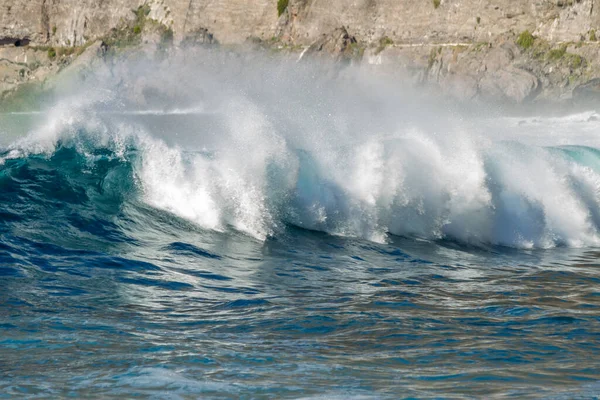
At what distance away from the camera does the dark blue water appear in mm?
4945

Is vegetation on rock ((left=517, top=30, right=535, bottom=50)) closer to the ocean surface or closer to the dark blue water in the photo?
the ocean surface

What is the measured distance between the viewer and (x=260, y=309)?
6.87 meters

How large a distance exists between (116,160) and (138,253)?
2.90 m

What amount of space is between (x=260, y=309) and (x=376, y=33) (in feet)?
145

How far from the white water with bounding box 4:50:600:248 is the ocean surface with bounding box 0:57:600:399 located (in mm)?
29

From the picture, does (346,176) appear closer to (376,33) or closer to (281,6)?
(376,33)

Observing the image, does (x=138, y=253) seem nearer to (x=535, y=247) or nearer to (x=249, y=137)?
(x=249, y=137)

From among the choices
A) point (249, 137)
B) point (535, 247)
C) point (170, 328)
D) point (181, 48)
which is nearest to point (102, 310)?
point (170, 328)

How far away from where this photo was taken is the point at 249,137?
1132 cm

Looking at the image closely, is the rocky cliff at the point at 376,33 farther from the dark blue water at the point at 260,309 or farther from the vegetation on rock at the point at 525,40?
the dark blue water at the point at 260,309

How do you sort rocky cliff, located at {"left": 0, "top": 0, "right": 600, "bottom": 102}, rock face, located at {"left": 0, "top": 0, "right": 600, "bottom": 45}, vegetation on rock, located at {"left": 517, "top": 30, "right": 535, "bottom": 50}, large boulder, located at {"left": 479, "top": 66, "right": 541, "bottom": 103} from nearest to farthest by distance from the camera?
large boulder, located at {"left": 479, "top": 66, "right": 541, "bottom": 103}
rocky cliff, located at {"left": 0, "top": 0, "right": 600, "bottom": 102}
vegetation on rock, located at {"left": 517, "top": 30, "right": 535, "bottom": 50}
rock face, located at {"left": 0, "top": 0, "right": 600, "bottom": 45}

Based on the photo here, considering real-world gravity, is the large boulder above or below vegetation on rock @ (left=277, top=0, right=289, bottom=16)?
below

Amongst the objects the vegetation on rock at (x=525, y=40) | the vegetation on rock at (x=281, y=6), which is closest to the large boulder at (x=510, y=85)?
the vegetation on rock at (x=525, y=40)

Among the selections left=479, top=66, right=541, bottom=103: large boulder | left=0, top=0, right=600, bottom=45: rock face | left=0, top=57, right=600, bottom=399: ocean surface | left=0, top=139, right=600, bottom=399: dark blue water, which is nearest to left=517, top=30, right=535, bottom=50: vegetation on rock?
left=0, top=0, right=600, bottom=45: rock face
